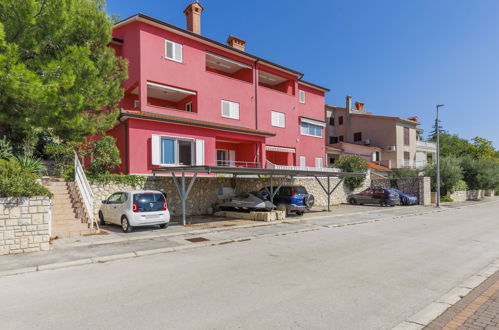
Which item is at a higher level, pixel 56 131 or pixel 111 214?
pixel 56 131

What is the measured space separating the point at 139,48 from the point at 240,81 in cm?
822

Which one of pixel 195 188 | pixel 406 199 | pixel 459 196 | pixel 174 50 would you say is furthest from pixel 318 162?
pixel 174 50

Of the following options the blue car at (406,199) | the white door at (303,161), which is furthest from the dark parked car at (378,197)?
the white door at (303,161)

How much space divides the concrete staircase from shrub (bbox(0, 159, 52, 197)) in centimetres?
205

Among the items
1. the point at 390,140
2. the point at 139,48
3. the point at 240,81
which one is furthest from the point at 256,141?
the point at 390,140

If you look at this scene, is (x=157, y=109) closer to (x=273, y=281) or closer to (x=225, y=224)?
(x=225, y=224)

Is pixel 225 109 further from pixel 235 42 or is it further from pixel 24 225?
pixel 24 225

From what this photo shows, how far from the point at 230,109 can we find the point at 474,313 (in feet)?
68.7

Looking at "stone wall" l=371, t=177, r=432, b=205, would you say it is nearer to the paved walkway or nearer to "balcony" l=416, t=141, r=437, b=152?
"balcony" l=416, t=141, r=437, b=152

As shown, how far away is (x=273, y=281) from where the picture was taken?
650 cm

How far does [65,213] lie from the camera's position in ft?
40.9

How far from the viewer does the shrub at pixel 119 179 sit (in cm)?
1608

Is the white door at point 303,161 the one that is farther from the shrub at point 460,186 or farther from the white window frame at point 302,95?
the shrub at point 460,186

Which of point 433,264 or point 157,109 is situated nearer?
point 433,264
